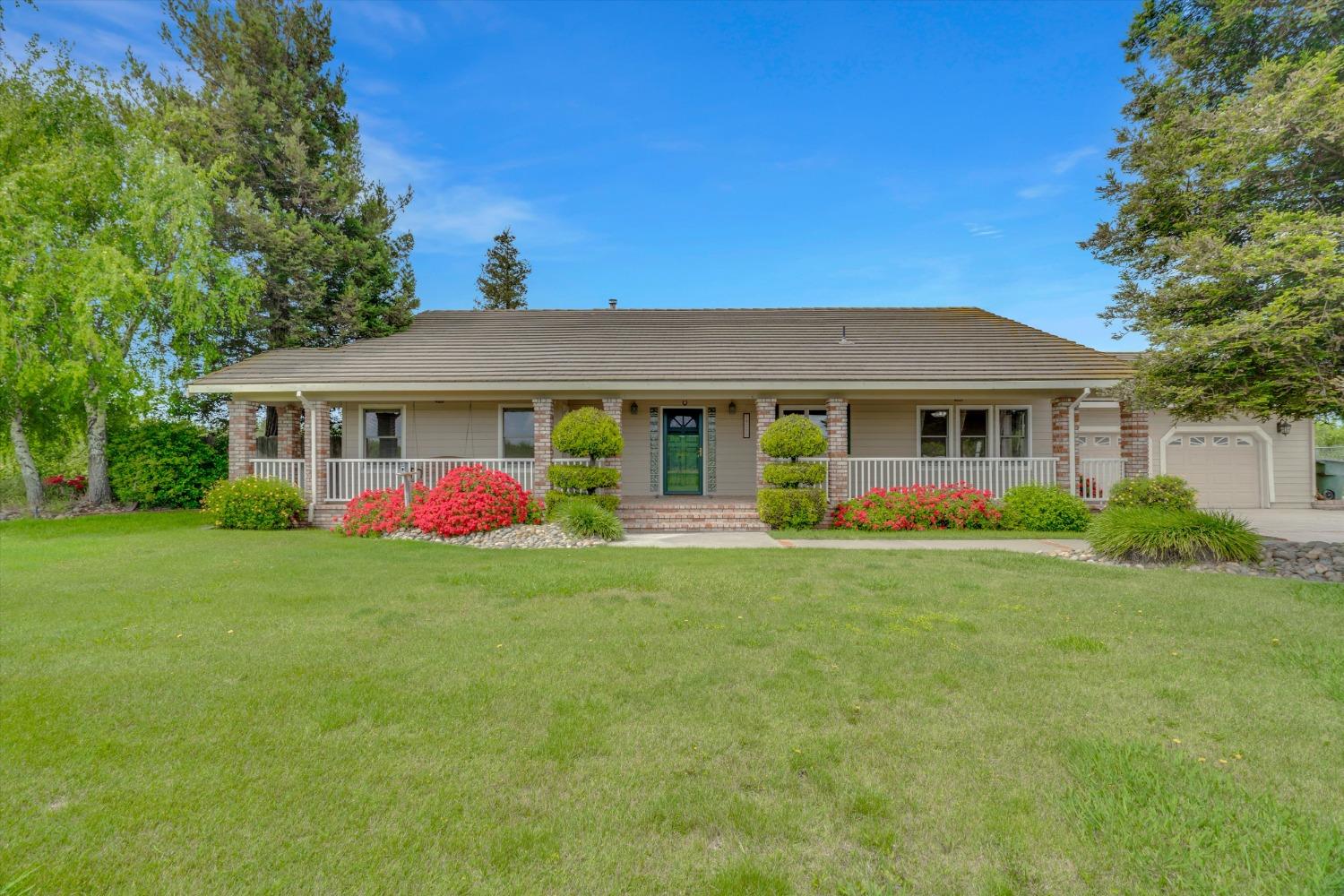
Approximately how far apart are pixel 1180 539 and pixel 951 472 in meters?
5.48

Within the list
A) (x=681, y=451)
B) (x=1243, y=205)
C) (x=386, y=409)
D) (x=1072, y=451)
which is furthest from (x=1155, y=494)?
(x=386, y=409)

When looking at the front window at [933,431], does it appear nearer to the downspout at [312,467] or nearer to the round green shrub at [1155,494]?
the round green shrub at [1155,494]

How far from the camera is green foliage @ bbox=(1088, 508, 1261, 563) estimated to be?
7.97 meters

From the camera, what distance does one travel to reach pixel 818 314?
17.7m

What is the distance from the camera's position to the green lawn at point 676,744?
6.97 feet

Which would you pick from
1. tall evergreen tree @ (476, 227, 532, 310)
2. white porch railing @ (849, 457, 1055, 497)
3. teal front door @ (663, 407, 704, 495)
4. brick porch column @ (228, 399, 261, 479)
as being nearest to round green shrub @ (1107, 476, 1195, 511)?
white porch railing @ (849, 457, 1055, 497)

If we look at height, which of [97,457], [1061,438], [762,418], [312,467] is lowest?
[312,467]

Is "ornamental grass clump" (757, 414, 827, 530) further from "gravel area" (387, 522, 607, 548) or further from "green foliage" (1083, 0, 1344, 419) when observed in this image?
"green foliage" (1083, 0, 1344, 419)

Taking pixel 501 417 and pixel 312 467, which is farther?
pixel 501 417

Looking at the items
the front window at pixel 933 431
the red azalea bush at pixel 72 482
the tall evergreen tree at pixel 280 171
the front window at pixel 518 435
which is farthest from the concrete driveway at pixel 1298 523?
the red azalea bush at pixel 72 482

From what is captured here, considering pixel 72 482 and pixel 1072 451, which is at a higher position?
pixel 1072 451

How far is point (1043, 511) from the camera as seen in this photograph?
12.0 m

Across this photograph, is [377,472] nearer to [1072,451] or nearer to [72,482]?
[72,482]

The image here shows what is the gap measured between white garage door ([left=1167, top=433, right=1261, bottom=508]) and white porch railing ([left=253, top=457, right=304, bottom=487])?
22.2 meters
